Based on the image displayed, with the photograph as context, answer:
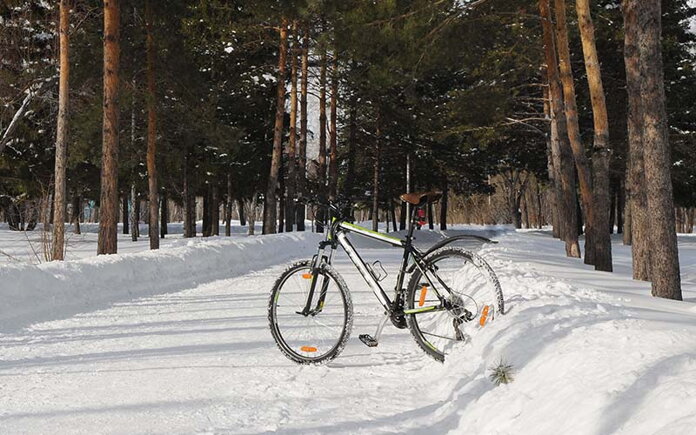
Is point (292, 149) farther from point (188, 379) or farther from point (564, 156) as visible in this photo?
point (188, 379)

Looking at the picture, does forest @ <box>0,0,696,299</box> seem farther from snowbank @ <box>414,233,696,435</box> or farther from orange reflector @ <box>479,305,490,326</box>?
snowbank @ <box>414,233,696,435</box>

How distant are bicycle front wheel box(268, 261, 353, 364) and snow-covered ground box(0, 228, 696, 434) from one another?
17 centimetres

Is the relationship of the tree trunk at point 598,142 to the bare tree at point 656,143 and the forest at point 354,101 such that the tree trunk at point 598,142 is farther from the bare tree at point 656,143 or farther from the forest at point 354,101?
the bare tree at point 656,143

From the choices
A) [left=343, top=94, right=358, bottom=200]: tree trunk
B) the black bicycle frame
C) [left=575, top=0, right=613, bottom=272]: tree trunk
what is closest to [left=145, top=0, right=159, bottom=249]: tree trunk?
[left=343, top=94, right=358, bottom=200]: tree trunk

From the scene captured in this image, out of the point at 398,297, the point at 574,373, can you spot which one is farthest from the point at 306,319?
the point at 574,373

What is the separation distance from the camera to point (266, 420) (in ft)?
11.9

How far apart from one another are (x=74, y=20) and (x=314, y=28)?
1119 centimetres

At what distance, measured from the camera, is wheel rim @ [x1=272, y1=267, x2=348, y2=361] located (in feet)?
16.9

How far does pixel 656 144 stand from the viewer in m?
Result: 8.03

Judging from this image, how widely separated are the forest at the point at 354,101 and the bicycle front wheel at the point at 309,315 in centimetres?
57

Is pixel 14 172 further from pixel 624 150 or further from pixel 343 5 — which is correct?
pixel 624 150

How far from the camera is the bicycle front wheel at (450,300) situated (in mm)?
4902

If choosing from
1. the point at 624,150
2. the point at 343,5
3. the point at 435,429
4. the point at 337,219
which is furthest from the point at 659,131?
the point at 624,150

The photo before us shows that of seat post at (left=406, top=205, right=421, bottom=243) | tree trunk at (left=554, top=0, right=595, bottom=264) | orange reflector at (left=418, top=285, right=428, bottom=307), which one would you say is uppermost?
tree trunk at (left=554, top=0, right=595, bottom=264)
